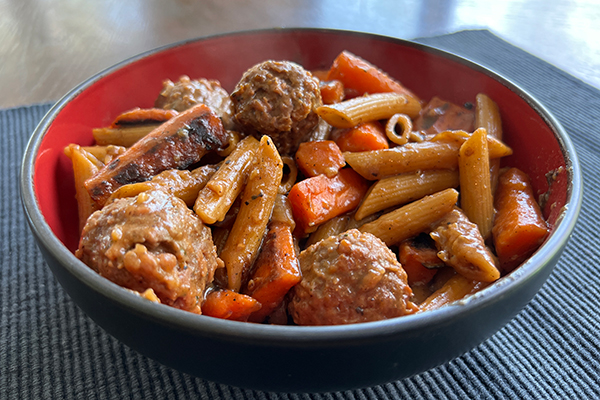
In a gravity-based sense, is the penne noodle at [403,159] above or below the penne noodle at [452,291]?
above

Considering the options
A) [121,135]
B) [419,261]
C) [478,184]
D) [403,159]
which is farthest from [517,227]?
[121,135]

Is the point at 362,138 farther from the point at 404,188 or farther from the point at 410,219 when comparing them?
the point at 410,219

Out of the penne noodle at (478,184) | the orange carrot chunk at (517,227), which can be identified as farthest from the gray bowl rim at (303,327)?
the penne noodle at (478,184)

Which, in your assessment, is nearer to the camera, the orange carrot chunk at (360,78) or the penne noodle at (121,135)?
the penne noodle at (121,135)

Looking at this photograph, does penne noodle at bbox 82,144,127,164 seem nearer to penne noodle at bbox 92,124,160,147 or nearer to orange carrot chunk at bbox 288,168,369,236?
penne noodle at bbox 92,124,160,147

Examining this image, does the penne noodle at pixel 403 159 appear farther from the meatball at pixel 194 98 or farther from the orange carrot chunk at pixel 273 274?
the meatball at pixel 194 98

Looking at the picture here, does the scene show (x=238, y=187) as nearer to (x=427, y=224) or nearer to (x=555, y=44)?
(x=427, y=224)

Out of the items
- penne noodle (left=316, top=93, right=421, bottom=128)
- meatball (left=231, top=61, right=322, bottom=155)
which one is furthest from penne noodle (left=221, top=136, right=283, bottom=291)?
penne noodle (left=316, top=93, right=421, bottom=128)
